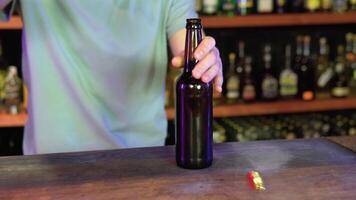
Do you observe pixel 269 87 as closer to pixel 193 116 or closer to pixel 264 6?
pixel 264 6

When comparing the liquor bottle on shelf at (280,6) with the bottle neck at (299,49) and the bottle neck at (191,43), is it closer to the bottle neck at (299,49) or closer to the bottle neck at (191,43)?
the bottle neck at (299,49)

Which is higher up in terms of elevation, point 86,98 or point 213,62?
point 213,62

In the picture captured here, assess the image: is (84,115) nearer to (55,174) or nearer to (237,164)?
(55,174)

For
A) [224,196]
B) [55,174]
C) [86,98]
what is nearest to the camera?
[224,196]

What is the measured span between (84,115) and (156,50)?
25cm

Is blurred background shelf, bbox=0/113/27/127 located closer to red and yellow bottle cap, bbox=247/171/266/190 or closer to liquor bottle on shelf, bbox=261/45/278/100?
liquor bottle on shelf, bbox=261/45/278/100

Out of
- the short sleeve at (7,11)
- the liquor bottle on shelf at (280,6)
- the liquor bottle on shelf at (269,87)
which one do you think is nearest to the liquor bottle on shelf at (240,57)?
the liquor bottle on shelf at (269,87)

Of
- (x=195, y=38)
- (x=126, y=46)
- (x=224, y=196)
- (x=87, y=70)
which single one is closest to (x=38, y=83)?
(x=87, y=70)

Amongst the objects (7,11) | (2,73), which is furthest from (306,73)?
(7,11)

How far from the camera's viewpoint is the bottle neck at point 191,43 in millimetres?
872

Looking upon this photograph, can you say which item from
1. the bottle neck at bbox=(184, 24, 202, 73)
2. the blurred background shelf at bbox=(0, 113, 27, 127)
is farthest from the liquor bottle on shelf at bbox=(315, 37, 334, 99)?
the bottle neck at bbox=(184, 24, 202, 73)

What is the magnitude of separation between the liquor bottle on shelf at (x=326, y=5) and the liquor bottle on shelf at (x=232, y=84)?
0.47 meters

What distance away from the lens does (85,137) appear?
1221 millimetres

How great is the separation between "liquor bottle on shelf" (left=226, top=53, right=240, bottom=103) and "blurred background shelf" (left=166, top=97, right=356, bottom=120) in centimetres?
12
